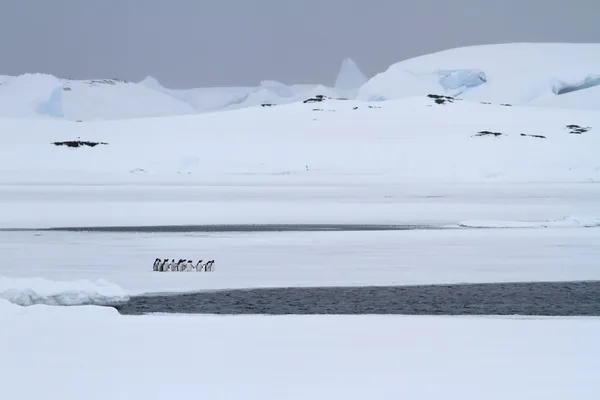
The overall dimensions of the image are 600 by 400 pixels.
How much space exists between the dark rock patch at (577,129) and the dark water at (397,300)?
3232cm

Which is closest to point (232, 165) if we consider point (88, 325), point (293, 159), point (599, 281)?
point (293, 159)

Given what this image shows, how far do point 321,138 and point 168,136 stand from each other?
263 inches

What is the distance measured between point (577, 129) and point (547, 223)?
26.6 metres

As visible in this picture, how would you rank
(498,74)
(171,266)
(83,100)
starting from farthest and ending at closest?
(83,100) < (498,74) < (171,266)

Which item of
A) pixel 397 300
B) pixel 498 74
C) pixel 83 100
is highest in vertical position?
pixel 498 74

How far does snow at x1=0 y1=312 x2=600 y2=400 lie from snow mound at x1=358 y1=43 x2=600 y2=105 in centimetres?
5327

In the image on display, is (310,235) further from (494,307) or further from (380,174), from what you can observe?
(380,174)

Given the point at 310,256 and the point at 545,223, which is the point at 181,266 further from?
the point at 545,223

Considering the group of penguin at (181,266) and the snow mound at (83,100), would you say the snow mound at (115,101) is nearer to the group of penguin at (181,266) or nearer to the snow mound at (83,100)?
the snow mound at (83,100)

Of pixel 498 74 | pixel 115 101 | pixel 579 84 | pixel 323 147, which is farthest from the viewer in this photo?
pixel 115 101

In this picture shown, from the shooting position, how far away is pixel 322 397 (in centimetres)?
607

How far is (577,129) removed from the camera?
140ft

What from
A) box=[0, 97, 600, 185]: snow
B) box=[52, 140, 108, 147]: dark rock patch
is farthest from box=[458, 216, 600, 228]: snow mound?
box=[52, 140, 108, 147]: dark rock patch

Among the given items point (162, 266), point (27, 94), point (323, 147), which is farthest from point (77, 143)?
point (27, 94)
